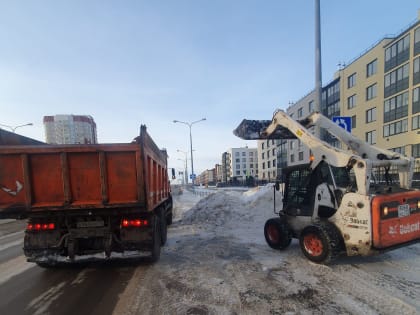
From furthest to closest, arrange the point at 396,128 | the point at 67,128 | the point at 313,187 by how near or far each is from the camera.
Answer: the point at 67,128
the point at 396,128
the point at 313,187

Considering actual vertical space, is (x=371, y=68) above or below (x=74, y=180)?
above

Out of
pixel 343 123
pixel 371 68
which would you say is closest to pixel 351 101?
pixel 371 68

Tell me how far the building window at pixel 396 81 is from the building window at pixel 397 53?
79 centimetres

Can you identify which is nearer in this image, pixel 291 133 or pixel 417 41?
pixel 291 133

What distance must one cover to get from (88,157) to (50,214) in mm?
1339

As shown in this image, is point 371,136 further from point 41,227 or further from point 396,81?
point 41,227

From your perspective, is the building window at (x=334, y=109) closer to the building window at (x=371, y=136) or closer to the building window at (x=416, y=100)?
the building window at (x=371, y=136)

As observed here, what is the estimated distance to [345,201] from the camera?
184 inches

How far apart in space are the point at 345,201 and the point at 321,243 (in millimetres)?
981

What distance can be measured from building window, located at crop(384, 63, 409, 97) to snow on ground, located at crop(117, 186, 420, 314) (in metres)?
29.4

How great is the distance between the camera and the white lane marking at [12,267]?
5.18 meters

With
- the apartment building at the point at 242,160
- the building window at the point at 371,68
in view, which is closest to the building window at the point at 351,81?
the building window at the point at 371,68

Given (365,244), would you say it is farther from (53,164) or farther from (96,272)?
(53,164)

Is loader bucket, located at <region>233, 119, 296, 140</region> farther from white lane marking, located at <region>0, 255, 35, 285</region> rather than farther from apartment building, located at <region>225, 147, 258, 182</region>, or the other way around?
apartment building, located at <region>225, 147, 258, 182</region>
